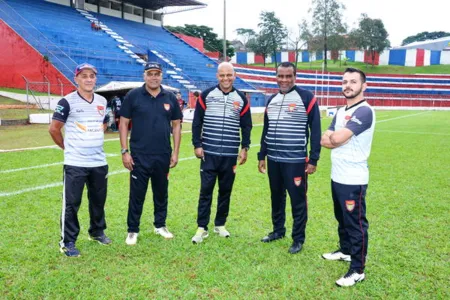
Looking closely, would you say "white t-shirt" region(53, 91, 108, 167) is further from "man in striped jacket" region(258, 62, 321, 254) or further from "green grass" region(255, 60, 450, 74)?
"green grass" region(255, 60, 450, 74)

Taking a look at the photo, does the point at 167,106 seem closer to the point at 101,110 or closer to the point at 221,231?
the point at 101,110

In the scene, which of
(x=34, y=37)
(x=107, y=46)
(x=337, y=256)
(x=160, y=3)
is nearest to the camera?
(x=337, y=256)

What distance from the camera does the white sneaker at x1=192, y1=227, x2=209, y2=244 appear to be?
14.3 feet

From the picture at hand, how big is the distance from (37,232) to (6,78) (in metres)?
21.3

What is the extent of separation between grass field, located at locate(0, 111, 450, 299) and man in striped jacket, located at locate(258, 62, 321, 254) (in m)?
0.51

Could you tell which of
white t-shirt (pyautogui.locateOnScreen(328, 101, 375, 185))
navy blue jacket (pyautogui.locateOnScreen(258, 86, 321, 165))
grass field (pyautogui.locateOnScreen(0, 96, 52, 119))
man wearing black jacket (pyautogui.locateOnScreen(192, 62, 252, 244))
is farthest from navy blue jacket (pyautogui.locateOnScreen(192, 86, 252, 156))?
grass field (pyautogui.locateOnScreen(0, 96, 52, 119))

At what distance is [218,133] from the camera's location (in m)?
4.39

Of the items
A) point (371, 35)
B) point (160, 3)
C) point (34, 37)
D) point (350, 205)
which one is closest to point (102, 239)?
point (350, 205)

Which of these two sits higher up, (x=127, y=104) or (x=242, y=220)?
(x=127, y=104)

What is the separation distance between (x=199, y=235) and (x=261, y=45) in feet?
223

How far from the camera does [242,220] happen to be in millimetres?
5168

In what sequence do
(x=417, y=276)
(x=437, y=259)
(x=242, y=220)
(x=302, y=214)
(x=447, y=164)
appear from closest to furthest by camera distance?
(x=417, y=276), (x=437, y=259), (x=302, y=214), (x=242, y=220), (x=447, y=164)

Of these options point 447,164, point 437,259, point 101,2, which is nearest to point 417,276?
point 437,259

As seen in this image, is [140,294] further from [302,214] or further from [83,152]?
[302,214]
